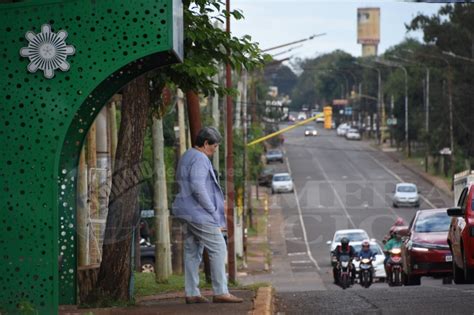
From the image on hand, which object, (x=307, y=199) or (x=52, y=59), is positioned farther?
(x=307, y=199)

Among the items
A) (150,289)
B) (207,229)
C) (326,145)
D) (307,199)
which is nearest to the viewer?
(207,229)

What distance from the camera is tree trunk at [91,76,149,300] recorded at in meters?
13.5

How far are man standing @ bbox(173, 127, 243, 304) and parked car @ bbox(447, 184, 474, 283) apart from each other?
5217mm

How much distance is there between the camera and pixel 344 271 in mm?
27438

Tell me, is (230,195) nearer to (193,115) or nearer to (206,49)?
(193,115)

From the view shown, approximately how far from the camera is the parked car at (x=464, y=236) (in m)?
16.9

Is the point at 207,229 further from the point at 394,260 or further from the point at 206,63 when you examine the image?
the point at 394,260

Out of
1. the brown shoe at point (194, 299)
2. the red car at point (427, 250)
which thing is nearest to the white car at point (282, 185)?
the red car at point (427, 250)

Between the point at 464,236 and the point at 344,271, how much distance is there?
34.3 feet

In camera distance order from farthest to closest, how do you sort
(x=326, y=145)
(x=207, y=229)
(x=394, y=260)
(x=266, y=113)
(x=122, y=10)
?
1. (x=326, y=145)
2. (x=266, y=113)
3. (x=394, y=260)
4. (x=207, y=229)
5. (x=122, y=10)

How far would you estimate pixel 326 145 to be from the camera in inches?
5000

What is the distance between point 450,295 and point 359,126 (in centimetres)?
13636

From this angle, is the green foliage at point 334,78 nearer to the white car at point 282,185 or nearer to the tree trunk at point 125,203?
the white car at point 282,185

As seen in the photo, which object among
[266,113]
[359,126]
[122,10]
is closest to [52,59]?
[122,10]
